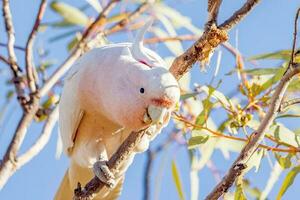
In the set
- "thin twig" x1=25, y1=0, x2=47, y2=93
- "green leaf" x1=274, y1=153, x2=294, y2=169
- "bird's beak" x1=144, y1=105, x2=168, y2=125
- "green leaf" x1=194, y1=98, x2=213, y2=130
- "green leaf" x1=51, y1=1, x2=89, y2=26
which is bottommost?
"green leaf" x1=274, y1=153, x2=294, y2=169

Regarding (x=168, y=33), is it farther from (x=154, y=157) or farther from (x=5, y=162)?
(x=5, y=162)

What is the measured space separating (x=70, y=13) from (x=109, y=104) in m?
0.76

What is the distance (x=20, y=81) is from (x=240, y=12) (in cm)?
80

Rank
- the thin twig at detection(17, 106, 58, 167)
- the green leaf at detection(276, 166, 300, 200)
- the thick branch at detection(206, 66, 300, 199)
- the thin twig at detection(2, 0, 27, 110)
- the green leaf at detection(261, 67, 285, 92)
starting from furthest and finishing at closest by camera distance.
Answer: the thin twig at detection(2, 0, 27, 110) < the thin twig at detection(17, 106, 58, 167) < the green leaf at detection(261, 67, 285, 92) < the green leaf at detection(276, 166, 300, 200) < the thick branch at detection(206, 66, 300, 199)

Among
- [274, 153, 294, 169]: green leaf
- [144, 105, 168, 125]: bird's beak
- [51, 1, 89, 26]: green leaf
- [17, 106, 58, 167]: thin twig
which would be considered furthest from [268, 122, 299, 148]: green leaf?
[51, 1, 89, 26]: green leaf

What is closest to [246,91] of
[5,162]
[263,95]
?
[263,95]

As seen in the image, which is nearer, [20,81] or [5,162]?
[5,162]

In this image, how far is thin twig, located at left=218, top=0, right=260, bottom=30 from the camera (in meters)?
1.15

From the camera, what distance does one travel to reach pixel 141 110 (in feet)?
4.32

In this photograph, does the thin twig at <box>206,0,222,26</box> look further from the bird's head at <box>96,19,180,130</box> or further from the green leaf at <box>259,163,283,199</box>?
the green leaf at <box>259,163,283,199</box>

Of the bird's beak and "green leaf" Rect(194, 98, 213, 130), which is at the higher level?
the bird's beak

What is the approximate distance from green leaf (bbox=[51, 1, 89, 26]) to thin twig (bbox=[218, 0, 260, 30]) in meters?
0.96

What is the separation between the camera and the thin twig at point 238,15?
3.78ft

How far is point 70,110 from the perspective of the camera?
1584 mm
